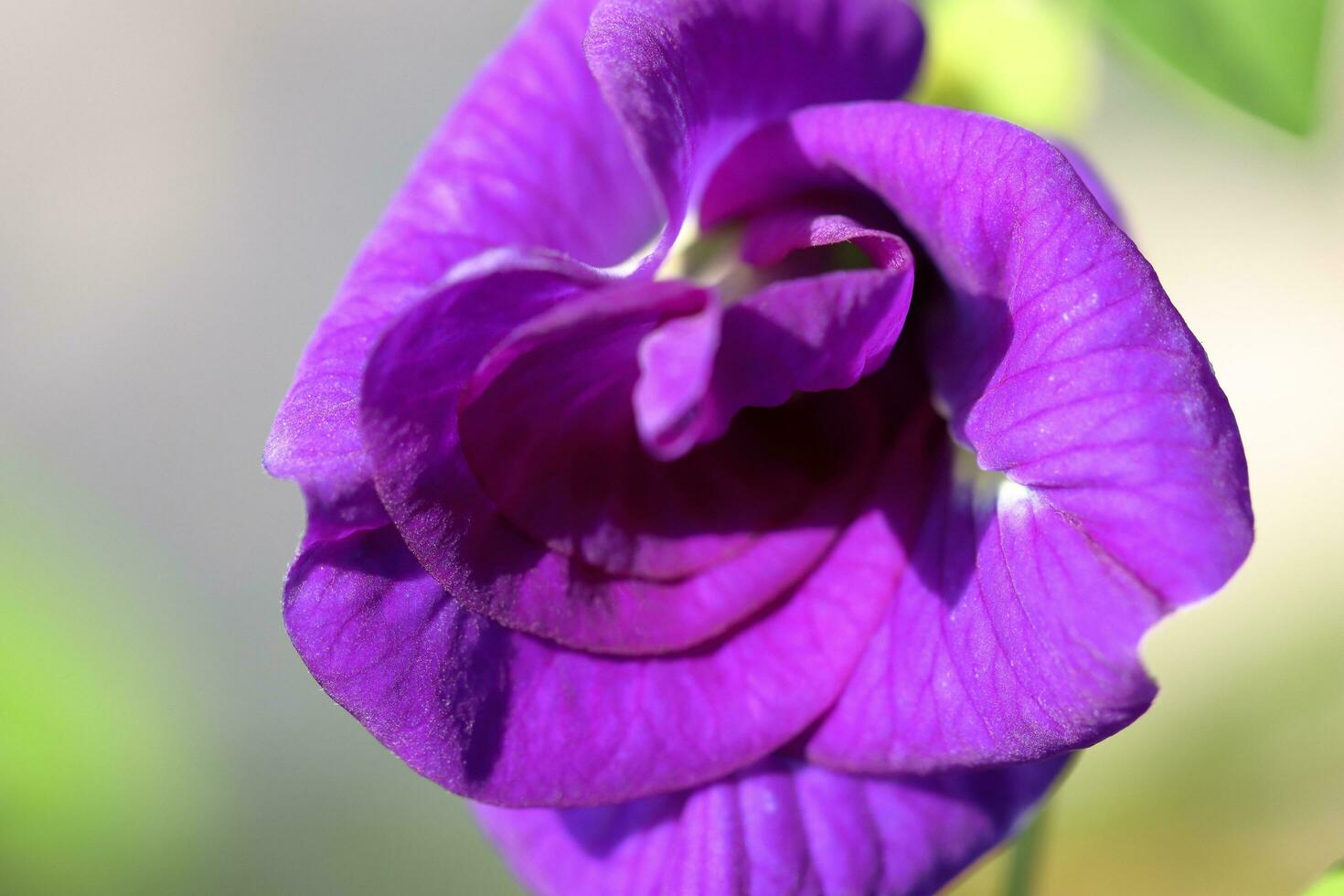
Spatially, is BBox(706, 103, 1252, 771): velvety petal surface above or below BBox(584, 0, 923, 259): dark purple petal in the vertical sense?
below

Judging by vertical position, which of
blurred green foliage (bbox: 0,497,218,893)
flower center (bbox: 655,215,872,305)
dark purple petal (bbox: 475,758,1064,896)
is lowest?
blurred green foliage (bbox: 0,497,218,893)

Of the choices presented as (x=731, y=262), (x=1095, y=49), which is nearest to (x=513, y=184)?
(x=731, y=262)

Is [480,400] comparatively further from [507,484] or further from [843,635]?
[843,635]

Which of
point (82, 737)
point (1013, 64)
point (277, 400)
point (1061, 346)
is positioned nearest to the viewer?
point (1061, 346)

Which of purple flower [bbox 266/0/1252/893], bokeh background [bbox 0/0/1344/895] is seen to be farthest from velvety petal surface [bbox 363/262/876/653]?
bokeh background [bbox 0/0/1344/895]

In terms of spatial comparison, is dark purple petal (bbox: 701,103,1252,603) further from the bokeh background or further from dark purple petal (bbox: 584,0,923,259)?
the bokeh background

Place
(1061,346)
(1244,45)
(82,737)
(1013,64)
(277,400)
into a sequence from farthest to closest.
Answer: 1. (277,400)
2. (82,737)
3. (1013,64)
4. (1244,45)
5. (1061,346)

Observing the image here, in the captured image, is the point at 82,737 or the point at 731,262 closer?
the point at 731,262

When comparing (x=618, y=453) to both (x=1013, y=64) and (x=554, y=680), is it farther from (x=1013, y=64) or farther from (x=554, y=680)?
(x=1013, y=64)
